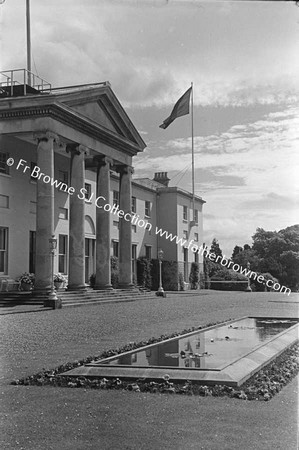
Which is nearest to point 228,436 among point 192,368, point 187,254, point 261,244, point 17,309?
point 192,368

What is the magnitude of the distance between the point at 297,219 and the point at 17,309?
17587 mm

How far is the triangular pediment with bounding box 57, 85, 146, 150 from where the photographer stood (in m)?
26.4

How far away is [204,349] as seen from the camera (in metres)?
9.77

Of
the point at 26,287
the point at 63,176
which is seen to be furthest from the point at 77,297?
the point at 63,176

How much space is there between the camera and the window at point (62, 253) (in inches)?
1206

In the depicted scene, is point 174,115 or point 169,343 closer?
point 174,115

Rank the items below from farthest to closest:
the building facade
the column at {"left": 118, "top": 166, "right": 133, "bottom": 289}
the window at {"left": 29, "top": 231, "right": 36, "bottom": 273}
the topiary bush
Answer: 1. the topiary bush
2. the column at {"left": 118, "top": 166, "right": 133, "bottom": 289}
3. the window at {"left": 29, "top": 231, "right": 36, "bottom": 273}
4. the building facade

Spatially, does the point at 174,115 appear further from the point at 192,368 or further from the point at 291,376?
the point at 291,376

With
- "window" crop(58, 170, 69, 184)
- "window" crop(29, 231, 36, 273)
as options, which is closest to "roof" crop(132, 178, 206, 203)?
"window" crop(58, 170, 69, 184)

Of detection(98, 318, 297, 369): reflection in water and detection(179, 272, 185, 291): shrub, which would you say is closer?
detection(98, 318, 297, 369): reflection in water

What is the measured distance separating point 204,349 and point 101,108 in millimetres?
21392

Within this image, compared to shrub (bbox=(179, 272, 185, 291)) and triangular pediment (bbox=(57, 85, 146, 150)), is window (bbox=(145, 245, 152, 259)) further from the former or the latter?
triangular pediment (bbox=(57, 85, 146, 150))

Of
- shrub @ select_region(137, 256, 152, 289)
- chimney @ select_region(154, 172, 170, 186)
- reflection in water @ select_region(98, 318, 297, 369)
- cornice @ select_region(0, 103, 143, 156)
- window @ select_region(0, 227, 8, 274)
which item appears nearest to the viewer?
reflection in water @ select_region(98, 318, 297, 369)

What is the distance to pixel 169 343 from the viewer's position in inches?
416
